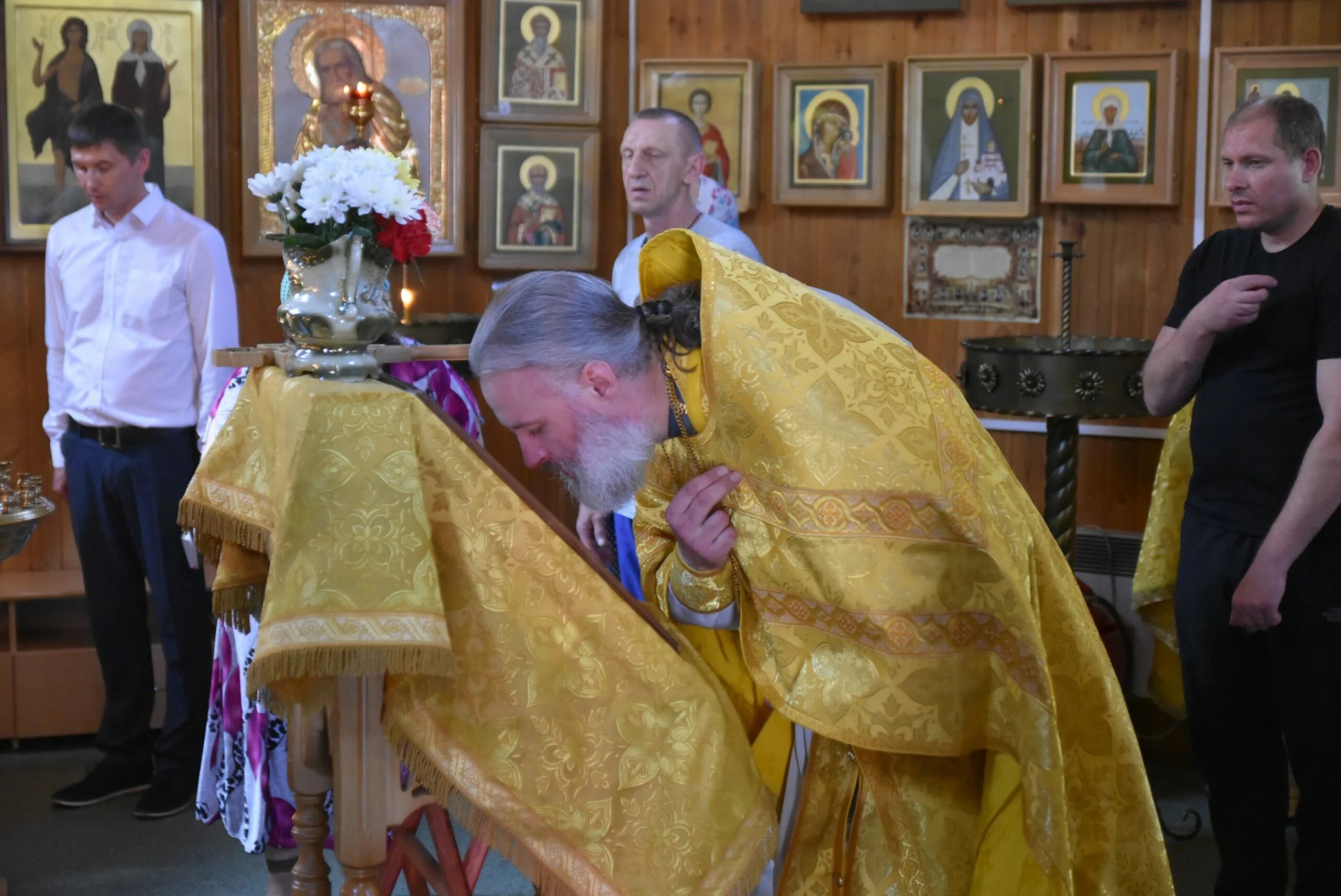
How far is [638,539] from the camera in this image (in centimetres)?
223

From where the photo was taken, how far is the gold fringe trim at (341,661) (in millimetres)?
1711

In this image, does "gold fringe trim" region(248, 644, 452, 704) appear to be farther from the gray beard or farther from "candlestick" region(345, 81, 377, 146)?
"candlestick" region(345, 81, 377, 146)

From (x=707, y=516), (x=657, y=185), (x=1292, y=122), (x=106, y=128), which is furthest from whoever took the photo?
(x=106, y=128)

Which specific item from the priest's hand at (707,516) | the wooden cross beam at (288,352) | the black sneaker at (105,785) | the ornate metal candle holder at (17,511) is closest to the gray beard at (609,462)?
the priest's hand at (707,516)

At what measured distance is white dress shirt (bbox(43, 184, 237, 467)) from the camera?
4.14m

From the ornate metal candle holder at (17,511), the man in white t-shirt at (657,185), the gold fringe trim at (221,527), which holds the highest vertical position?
the man in white t-shirt at (657,185)

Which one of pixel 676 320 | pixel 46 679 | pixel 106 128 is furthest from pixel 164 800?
pixel 676 320

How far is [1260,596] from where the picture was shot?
9.71 ft

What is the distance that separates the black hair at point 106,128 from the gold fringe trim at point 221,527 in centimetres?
236

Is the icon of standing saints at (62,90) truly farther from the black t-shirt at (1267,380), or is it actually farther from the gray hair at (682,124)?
the black t-shirt at (1267,380)

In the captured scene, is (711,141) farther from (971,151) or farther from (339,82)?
(339,82)

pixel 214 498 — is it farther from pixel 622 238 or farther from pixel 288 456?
pixel 622 238

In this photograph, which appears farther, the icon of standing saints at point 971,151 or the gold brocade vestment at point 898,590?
the icon of standing saints at point 971,151

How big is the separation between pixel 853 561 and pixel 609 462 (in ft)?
1.30
